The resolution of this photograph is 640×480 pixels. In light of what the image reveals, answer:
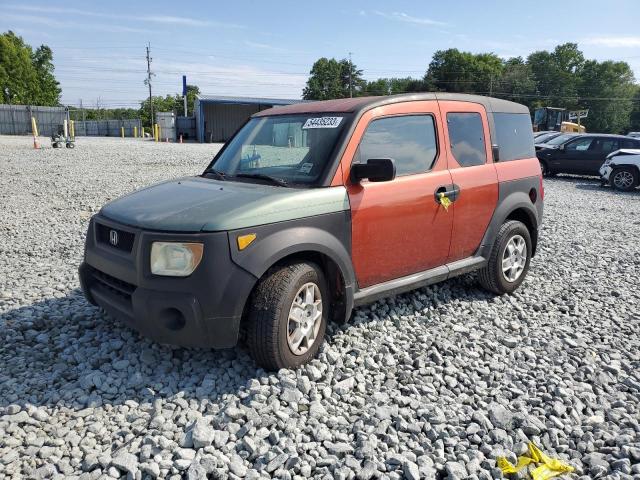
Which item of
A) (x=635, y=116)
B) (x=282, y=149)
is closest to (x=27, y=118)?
(x=282, y=149)

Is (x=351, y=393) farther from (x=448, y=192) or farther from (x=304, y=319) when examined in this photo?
(x=448, y=192)

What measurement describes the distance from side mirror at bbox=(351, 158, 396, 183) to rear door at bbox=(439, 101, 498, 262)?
3.69 ft

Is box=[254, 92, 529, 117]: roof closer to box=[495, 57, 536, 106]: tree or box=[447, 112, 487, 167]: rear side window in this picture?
box=[447, 112, 487, 167]: rear side window

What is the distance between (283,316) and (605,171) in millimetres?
15945

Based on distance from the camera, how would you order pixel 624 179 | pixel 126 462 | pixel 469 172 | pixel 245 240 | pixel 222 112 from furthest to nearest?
1. pixel 222 112
2. pixel 624 179
3. pixel 469 172
4. pixel 245 240
5. pixel 126 462

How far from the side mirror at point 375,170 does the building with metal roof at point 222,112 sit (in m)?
45.4

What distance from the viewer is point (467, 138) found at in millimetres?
4863

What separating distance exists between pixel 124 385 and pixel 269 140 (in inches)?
88.2

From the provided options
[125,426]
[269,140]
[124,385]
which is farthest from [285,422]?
[269,140]

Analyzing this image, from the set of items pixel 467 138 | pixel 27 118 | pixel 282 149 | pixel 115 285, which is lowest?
pixel 115 285

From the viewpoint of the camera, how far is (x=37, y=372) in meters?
3.62

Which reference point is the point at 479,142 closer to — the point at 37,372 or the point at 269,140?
the point at 269,140

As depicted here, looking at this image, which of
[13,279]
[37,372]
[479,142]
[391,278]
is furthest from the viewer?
[13,279]

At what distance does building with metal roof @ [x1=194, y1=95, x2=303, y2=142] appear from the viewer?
158 ft
